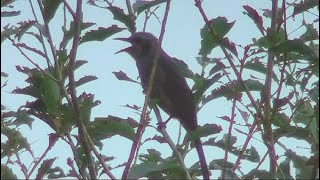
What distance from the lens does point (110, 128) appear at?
9.17 ft

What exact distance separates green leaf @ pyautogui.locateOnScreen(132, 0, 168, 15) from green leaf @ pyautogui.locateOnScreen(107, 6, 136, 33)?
54 mm

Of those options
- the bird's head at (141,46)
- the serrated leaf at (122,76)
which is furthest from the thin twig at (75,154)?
the bird's head at (141,46)

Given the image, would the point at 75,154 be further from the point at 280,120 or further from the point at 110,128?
the point at 280,120

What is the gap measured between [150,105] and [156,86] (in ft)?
3.35

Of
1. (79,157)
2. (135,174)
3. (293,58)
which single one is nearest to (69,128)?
(79,157)

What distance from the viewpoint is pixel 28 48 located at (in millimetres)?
2732

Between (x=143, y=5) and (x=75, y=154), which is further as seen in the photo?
(x=143, y=5)

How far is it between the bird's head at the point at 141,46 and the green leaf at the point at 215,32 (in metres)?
1.74

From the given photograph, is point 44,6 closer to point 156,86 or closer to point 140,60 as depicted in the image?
point 156,86

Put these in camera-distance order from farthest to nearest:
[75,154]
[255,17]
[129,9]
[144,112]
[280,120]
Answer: [129,9]
[255,17]
[280,120]
[75,154]
[144,112]

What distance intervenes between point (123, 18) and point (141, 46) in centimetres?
181

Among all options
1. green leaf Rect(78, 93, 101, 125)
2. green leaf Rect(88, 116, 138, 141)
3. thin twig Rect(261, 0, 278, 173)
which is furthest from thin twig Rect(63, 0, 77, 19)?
thin twig Rect(261, 0, 278, 173)

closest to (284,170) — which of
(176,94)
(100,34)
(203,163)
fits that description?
(203,163)

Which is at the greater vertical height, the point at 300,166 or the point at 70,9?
the point at 70,9
